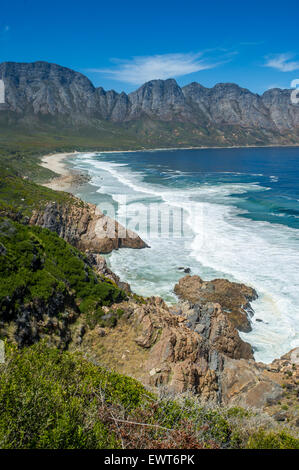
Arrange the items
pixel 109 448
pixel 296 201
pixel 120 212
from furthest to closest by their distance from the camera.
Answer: pixel 296 201
pixel 120 212
pixel 109 448

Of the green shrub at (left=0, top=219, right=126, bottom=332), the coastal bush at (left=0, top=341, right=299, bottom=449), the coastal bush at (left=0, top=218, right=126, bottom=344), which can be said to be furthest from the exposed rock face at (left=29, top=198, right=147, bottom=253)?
the coastal bush at (left=0, top=341, right=299, bottom=449)

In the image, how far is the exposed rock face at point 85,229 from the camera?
108 feet

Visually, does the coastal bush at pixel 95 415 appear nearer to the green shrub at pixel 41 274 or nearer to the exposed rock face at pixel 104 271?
the green shrub at pixel 41 274

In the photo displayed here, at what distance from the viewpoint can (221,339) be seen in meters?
17.8

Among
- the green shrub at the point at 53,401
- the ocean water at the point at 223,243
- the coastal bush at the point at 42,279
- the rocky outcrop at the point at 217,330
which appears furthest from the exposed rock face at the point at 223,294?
the green shrub at the point at 53,401

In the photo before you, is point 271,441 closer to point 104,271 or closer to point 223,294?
point 223,294

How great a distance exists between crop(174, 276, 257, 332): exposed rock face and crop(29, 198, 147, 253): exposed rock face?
11.3 m

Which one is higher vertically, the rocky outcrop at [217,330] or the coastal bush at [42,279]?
the coastal bush at [42,279]

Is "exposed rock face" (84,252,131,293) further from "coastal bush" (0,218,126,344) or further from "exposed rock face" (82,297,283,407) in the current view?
"exposed rock face" (82,297,283,407)

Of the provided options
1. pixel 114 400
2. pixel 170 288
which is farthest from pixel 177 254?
pixel 114 400

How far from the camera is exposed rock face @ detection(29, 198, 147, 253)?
32956 mm

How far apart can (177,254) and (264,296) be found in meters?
11.2

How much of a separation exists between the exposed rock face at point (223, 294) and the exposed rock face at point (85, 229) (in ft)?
36.9
